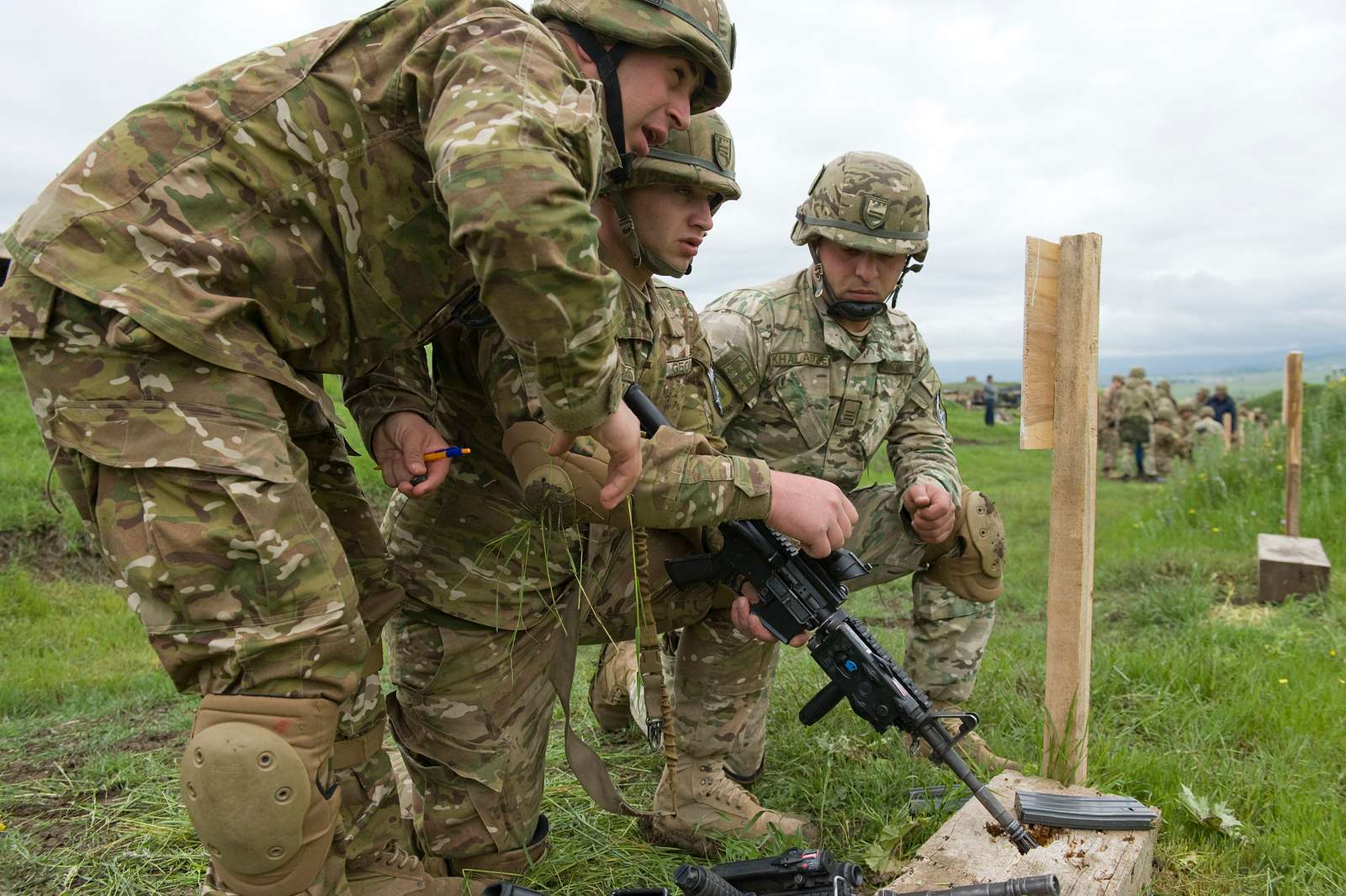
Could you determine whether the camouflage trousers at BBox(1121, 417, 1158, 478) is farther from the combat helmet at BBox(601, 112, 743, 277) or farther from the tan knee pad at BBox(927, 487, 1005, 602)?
the combat helmet at BBox(601, 112, 743, 277)

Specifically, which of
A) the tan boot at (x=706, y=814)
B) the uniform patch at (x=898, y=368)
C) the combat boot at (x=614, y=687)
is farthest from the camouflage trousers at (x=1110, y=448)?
the tan boot at (x=706, y=814)

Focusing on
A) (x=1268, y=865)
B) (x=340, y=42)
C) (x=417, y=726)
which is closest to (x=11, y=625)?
(x=417, y=726)

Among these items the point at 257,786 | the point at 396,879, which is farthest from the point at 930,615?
the point at 257,786

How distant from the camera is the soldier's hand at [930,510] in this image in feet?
12.2

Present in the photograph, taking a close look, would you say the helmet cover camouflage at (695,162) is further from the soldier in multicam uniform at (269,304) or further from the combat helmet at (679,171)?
the soldier in multicam uniform at (269,304)

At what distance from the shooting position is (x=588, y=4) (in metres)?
2.24

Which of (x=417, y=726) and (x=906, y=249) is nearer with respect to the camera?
(x=417, y=726)

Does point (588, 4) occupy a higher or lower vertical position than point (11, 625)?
higher

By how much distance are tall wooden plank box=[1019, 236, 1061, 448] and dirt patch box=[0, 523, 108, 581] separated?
6057 mm

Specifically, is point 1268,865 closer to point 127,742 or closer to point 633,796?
point 633,796

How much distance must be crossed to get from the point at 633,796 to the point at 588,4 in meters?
2.71

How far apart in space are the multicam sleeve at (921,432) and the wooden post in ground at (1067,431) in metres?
0.88

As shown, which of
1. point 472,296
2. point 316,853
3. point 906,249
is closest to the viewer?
point 316,853

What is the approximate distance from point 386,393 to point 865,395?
2175mm
